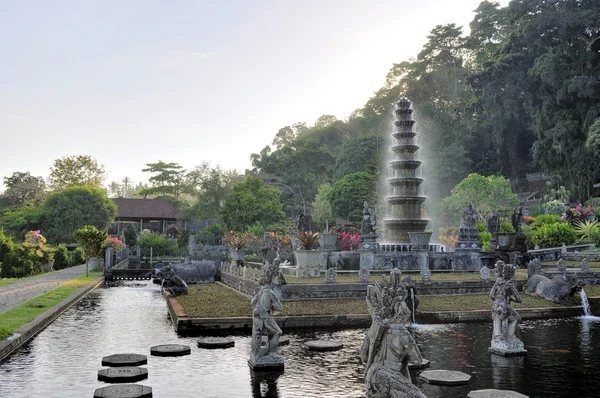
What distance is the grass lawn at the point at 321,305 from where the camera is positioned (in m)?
18.8

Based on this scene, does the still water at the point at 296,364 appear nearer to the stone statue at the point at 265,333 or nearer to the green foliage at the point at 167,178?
the stone statue at the point at 265,333

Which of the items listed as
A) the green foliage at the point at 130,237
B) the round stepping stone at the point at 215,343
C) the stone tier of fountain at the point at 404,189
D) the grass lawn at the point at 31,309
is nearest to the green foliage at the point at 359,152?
the green foliage at the point at 130,237

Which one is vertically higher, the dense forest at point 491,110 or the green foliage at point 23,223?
the dense forest at point 491,110

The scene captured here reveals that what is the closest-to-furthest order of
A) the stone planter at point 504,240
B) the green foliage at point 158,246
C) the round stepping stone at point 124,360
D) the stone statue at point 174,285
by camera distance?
the round stepping stone at point 124,360 → the stone statue at point 174,285 → the stone planter at point 504,240 → the green foliage at point 158,246

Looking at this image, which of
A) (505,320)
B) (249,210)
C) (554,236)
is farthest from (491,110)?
(505,320)

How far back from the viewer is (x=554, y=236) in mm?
39250

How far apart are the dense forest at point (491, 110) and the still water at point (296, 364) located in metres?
43.7

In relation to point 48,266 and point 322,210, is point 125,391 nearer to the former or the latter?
point 48,266

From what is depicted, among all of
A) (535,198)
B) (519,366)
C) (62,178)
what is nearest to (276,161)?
(62,178)

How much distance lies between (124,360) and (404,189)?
2892 centimetres

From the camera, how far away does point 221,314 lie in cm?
1841

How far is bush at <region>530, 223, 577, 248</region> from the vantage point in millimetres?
39156

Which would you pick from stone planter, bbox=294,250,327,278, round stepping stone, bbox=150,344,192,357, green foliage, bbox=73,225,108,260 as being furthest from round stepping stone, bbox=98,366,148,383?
green foliage, bbox=73,225,108,260

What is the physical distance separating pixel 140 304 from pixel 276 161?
67302 millimetres
